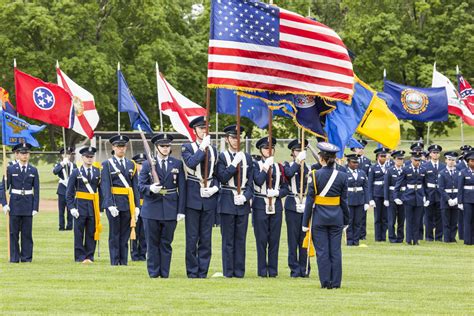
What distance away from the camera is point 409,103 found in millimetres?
28469

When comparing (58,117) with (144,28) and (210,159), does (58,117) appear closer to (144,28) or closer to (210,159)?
(210,159)

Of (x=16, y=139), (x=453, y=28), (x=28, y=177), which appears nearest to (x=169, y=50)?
(x=453, y=28)

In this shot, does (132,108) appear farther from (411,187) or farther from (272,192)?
(411,187)

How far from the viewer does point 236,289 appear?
14.5 meters

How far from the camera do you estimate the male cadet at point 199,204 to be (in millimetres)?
15867

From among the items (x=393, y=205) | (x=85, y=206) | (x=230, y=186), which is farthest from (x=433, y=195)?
(x=230, y=186)

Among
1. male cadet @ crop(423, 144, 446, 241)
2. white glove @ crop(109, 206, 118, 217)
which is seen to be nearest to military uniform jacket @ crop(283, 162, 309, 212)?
white glove @ crop(109, 206, 118, 217)

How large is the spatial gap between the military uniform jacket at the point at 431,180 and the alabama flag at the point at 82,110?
24.1ft

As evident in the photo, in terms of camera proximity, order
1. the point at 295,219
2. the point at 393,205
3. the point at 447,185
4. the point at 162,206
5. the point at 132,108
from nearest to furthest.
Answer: the point at 162,206, the point at 295,219, the point at 132,108, the point at 447,185, the point at 393,205

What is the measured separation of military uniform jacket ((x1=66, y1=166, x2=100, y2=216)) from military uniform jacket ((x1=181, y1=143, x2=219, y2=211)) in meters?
3.62

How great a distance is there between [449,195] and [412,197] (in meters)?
0.94

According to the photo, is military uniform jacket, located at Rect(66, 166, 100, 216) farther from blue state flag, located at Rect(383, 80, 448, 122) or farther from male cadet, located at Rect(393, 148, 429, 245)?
blue state flag, located at Rect(383, 80, 448, 122)

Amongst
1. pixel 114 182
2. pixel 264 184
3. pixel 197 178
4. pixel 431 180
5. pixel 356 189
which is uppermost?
pixel 197 178

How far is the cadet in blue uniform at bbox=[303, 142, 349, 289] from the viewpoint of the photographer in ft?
48.3
